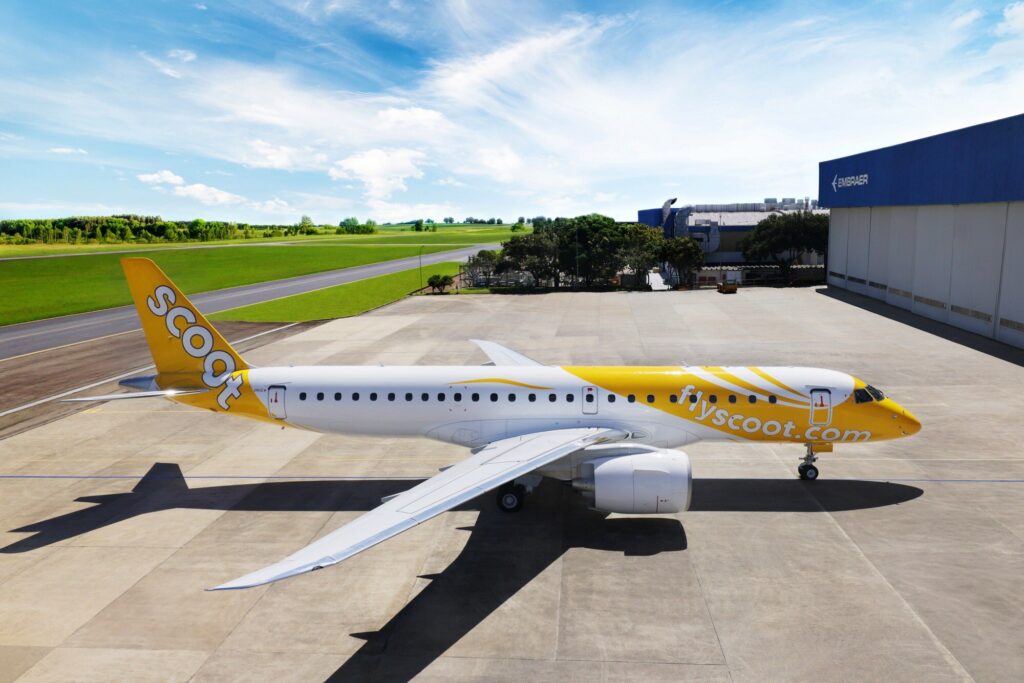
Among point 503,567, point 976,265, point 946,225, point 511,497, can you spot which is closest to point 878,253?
point 946,225

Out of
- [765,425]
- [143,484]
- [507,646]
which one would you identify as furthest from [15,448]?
[765,425]

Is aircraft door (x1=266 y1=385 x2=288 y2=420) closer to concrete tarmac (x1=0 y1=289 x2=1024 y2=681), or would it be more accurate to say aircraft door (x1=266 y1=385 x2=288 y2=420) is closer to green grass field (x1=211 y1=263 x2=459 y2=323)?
concrete tarmac (x1=0 y1=289 x2=1024 y2=681)

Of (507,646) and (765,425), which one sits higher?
(765,425)

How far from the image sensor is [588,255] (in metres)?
81.4

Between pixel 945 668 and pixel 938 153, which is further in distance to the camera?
pixel 938 153

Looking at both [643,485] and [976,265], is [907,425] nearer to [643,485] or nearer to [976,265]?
[643,485]

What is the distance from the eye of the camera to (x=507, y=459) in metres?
16.7

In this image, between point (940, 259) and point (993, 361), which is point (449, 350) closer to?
point (993, 361)

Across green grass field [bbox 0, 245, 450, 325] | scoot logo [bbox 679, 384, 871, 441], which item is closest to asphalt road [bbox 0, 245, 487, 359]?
green grass field [bbox 0, 245, 450, 325]

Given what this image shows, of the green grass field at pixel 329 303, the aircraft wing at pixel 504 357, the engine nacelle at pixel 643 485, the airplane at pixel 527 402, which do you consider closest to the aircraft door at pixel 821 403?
the airplane at pixel 527 402

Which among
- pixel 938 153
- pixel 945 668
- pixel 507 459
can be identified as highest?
pixel 938 153

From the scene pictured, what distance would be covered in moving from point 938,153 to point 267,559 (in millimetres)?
55893

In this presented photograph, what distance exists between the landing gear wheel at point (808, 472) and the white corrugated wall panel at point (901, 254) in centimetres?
4280

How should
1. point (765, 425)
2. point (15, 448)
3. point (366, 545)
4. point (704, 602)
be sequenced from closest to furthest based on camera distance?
1. point (366, 545)
2. point (704, 602)
3. point (765, 425)
4. point (15, 448)
